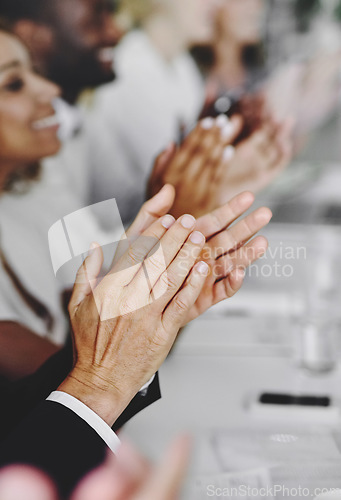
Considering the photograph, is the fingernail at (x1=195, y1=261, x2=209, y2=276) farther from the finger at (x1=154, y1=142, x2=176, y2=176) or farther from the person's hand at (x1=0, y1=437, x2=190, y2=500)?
the finger at (x1=154, y1=142, x2=176, y2=176)

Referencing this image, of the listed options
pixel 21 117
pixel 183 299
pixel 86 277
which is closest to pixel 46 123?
pixel 21 117

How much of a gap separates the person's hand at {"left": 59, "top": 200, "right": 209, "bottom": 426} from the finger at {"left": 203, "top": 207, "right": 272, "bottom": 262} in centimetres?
9

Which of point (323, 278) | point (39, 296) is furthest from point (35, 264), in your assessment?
point (323, 278)

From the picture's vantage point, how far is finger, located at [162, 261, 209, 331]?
1.54 feet

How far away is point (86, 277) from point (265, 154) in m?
0.45

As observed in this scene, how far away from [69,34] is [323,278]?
648 millimetres

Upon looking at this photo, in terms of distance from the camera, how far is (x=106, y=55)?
31.8 inches

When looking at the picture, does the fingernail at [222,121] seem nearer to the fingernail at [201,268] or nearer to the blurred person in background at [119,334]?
the blurred person in background at [119,334]

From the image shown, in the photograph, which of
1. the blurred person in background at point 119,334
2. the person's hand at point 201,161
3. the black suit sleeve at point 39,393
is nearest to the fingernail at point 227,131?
the person's hand at point 201,161

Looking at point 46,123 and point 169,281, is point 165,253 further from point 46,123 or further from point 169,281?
point 46,123

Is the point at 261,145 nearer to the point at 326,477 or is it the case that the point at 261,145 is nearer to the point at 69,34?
the point at 69,34

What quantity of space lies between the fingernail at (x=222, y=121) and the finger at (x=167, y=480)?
23.2 inches

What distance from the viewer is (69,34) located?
2.60 feet

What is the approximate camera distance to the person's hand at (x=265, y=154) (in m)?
0.81
